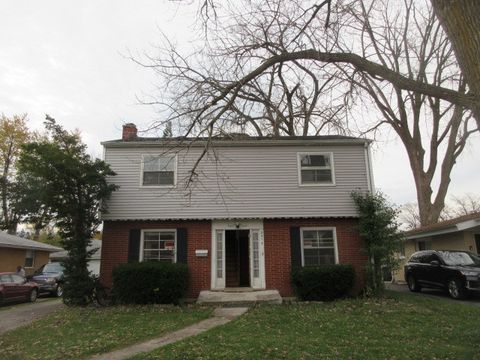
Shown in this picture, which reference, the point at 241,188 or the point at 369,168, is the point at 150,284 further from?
the point at 369,168

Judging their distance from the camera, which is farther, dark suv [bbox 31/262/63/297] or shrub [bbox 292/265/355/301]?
dark suv [bbox 31/262/63/297]

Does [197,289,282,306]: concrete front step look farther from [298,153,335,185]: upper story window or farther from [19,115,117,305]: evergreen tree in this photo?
[298,153,335,185]: upper story window

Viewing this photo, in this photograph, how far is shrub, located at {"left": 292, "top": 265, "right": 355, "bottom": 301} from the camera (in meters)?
12.5

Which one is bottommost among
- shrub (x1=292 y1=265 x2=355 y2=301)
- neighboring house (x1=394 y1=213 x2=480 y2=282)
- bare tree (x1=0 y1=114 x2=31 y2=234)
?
shrub (x1=292 y1=265 x2=355 y2=301)

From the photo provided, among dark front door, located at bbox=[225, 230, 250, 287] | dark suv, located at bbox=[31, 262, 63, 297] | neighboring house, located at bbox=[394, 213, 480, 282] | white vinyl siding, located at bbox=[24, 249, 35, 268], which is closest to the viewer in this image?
dark front door, located at bbox=[225, 230, 250, 287]

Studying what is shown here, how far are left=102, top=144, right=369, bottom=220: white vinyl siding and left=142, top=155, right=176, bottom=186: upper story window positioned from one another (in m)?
0.19

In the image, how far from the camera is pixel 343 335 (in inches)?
309

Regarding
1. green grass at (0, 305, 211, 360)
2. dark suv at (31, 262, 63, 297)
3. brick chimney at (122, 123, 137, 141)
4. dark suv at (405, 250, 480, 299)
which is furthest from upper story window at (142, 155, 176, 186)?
dark suv at (405, 250, 480, 299)

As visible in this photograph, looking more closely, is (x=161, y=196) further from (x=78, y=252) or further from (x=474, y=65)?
(x=474, y=65)

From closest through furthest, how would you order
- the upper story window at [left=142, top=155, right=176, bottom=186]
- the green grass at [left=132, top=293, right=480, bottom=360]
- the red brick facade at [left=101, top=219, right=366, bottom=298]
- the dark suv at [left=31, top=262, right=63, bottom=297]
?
the green grass at [left=132, top=293, right=480, bottom=360] < the red brick facade at [left=101, top=219, right=366, bottom=298] < the upper story window at [left=142, top=155, right=176, bottom=186] < the dark suv at [left=31, top=262, right=63, bottom=297]

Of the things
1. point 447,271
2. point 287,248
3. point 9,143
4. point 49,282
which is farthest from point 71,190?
point 9,143

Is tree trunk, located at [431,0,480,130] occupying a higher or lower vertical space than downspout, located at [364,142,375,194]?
lower

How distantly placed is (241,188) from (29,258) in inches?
769

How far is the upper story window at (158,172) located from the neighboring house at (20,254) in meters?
12.7
